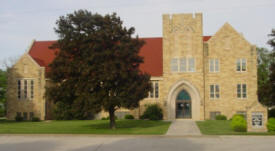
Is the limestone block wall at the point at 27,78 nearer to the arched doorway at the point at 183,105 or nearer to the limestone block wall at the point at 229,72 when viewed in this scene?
the arched doorway at the point at 183,105

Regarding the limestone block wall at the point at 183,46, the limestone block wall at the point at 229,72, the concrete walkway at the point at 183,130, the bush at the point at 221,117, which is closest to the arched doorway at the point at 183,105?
the limestone block wall at the point at 183,46

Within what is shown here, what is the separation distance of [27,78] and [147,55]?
15879 millimetres

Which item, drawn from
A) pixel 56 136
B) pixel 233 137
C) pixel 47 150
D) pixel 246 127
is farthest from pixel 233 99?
pixel 47 150

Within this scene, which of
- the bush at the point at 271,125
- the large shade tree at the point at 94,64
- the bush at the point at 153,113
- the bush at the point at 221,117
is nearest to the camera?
the bush at the point at 271,125

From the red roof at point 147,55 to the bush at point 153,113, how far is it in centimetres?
458

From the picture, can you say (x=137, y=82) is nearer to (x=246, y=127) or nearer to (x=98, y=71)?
(x=98, y=71)

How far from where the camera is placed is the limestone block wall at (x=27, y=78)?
1711 inches

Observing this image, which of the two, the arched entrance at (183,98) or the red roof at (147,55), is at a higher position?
the red roof at (147,55)

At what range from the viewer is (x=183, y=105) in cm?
4241

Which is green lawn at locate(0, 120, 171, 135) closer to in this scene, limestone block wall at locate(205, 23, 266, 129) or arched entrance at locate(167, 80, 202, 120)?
arched entrance at locate(167, 80, 202, 120)

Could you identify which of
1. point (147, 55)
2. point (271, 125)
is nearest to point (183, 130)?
point (271, 125)

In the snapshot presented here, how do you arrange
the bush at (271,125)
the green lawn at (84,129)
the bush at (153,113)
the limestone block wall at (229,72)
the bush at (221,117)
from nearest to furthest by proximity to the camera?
the bush at (271,125) → the green lawn at (84,129) → the bush at (221,117) → the bush at (153,113) → the limestone block wall at (229,72)

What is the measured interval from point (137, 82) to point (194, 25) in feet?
55.7

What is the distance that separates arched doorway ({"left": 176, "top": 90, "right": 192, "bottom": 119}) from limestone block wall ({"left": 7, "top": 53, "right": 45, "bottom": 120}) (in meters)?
17.0
